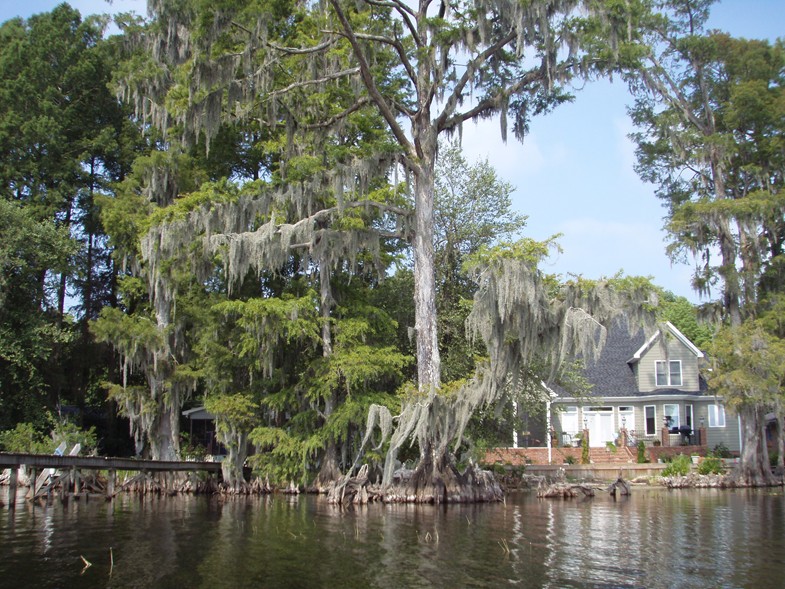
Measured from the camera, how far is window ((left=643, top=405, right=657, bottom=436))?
35.7 metres

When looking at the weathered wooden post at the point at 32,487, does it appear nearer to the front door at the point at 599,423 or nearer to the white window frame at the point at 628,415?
the front door at the point at 599,423

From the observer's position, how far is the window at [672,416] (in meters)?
35.5

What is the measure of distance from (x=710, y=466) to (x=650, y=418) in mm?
6960

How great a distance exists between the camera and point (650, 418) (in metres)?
35.9

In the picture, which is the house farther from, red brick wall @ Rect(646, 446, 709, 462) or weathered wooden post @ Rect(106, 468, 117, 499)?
weathered wooden post @ Rect(106, 468, 117, 499)

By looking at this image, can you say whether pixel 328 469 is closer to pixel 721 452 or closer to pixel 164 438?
pixel 164 438

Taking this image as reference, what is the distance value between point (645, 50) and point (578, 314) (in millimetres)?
8750

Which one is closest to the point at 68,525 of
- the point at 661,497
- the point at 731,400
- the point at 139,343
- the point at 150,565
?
the point at 150,565

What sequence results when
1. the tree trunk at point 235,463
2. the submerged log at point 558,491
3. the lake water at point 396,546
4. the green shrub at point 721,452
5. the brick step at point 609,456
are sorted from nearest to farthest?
the lake water at point 396,546 → the submerged log at point 558,491 → the tree trunk at point 235,463 → the brick step at point 609,456 → the green shrub at point 721,452

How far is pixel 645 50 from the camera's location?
21531 millimetres

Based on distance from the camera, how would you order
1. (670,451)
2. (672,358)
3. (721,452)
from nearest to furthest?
(670,451) < (721,452) < (672,358)

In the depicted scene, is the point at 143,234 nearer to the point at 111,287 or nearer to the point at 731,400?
the point at 111,287

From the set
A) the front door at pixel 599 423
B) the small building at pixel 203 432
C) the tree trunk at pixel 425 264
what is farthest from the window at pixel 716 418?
the small building at pixel 203 432

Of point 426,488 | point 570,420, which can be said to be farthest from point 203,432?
point 426,488
